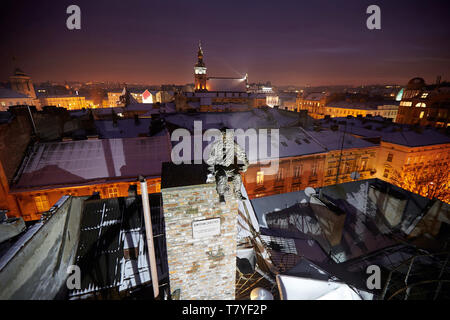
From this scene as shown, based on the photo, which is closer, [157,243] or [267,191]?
[157,243]

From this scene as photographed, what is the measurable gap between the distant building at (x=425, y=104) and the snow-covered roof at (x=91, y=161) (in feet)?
189

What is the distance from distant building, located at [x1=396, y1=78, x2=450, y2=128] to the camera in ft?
142

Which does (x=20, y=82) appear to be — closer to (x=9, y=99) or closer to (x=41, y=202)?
(x=9, y=99)

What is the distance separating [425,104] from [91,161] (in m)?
65.7

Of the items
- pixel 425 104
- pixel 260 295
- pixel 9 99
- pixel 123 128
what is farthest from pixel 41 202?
pixel 9 99

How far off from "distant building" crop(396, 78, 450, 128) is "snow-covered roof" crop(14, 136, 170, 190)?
57.6 meters

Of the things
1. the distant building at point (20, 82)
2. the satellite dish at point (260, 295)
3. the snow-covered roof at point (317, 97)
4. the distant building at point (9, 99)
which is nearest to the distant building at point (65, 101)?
the distant building at point (20, 82)

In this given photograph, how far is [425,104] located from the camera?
46.7m

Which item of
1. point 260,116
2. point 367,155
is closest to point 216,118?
point 260,116

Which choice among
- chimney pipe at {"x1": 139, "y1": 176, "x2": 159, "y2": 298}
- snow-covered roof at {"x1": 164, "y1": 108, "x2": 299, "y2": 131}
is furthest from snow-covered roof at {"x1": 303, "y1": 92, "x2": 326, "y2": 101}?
chimney pipe at {"x1": 139, "y1": 176, "x2": 159, "y2": 298}

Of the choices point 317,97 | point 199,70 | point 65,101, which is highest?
point 199,70
